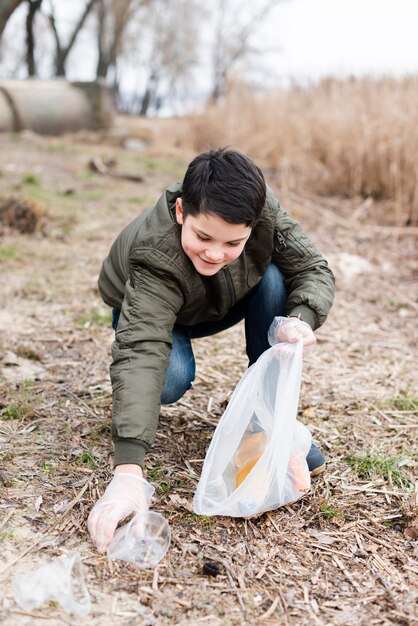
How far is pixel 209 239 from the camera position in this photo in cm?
189

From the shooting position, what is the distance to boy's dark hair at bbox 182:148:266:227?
1818mm

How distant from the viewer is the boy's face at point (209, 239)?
185cm

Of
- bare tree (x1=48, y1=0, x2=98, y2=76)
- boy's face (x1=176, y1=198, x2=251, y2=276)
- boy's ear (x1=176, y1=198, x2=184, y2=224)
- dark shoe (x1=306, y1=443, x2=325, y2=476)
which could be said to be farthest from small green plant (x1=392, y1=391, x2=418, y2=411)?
bare tree (x1=48, y1=0, x2=98, y2=76)

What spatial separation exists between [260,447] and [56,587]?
711 millimetres

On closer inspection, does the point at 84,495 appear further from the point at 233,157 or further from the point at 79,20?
the point at 79,20

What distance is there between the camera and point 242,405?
2.04 m

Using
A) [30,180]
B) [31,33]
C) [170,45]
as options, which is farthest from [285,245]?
[170,45]

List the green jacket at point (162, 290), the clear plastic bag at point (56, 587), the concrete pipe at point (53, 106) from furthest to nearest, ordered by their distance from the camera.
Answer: the concrete pipe at point (53, 106) < the green jacket at point (162, 290) < the clear plastic bag at point (56, 587)

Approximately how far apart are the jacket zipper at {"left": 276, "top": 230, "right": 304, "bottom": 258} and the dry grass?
13.2 feet

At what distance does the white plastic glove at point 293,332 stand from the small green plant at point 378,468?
53 centimetres

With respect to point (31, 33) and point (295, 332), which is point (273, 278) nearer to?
point (295, 332)

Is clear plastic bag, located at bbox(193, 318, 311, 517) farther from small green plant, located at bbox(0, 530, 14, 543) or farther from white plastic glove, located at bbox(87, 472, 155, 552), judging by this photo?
small green plant, located at bbox(0, 530, 14, 543)

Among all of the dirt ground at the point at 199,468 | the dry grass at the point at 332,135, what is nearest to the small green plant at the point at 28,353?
the dirt ground at the point at 199,468

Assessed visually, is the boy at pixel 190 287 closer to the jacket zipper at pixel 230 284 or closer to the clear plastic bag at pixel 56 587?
the jacket zipper at pixel 230 284
